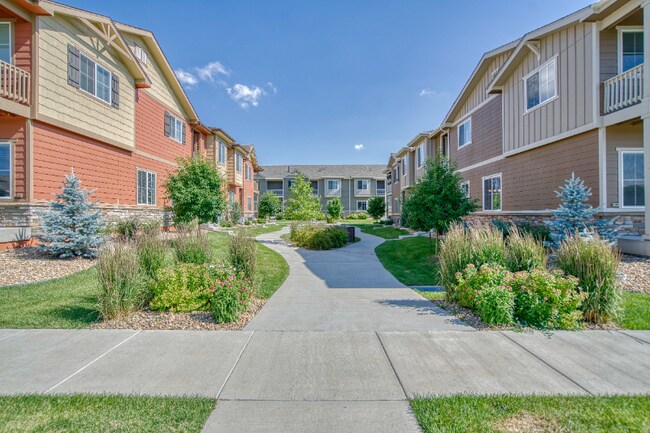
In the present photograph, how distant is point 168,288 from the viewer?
18.4 ft

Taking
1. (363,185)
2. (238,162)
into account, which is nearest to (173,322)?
(238,162)

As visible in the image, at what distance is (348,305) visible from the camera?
6.19 meters

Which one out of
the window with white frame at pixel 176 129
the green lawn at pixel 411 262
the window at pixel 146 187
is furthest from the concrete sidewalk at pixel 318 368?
the window with white frame at pixel 176 129

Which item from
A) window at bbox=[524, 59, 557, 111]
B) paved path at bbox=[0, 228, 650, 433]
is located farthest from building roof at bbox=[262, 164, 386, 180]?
paved path at bbox=[0, 228, 650, 433]

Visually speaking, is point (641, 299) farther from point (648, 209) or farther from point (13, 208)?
point (13, 208)

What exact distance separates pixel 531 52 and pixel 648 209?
764 cm

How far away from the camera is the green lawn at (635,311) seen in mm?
4988

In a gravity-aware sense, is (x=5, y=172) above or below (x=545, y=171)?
below

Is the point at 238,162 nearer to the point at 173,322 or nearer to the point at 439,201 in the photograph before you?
the point at 439,201

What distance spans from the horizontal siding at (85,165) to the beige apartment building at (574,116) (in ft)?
55.0

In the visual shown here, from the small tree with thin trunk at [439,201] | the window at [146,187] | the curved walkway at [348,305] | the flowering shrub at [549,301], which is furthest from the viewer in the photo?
the window at [146,187]

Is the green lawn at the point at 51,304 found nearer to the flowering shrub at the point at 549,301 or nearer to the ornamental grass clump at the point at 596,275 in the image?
the flowering shrub at the point at 549,301

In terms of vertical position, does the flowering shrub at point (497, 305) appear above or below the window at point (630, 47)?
below

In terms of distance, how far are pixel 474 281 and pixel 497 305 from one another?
0.66 meters
